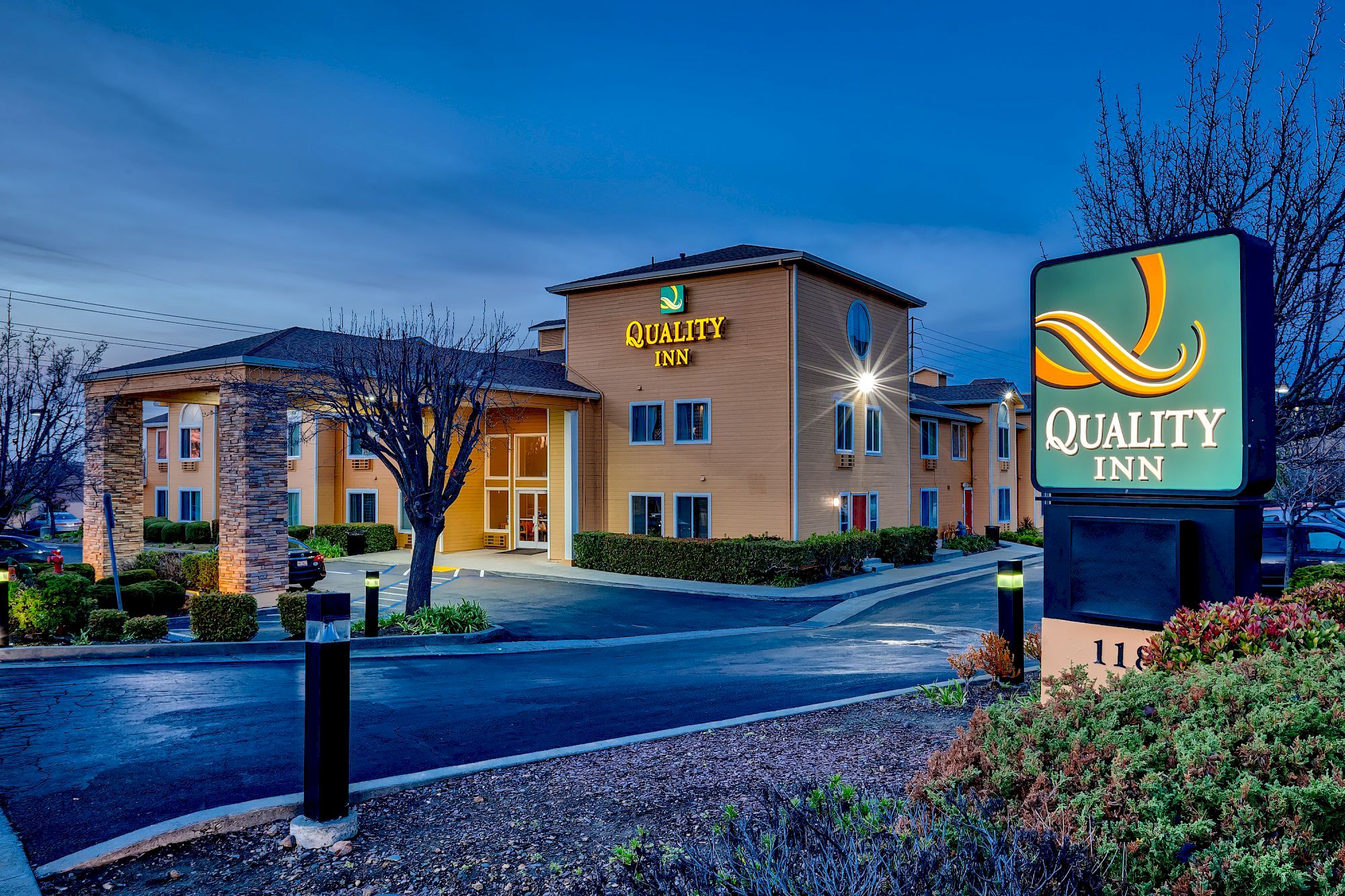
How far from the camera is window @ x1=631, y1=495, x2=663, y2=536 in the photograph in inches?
1112

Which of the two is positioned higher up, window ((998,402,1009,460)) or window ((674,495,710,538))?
window ((998,402,1009,460))

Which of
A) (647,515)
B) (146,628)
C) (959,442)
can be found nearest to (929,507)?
(959,442)

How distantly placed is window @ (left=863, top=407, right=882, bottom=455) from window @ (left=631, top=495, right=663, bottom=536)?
24.6 feet

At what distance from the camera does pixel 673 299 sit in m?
27.5

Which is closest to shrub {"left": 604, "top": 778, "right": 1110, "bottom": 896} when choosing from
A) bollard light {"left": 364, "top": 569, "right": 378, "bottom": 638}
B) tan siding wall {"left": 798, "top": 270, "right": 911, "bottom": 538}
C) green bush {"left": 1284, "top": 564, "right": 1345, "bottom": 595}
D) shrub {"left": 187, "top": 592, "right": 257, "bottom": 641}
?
green bush {"left": 1284, "top": 564, "right": 1345, "bottom": 595}

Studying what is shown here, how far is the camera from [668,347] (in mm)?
27953

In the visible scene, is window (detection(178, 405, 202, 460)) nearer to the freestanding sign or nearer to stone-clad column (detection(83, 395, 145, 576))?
stone-clad column (detection(83, 395, 145, 576))

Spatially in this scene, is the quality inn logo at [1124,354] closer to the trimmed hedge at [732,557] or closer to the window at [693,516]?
the trimmed hedge at [732,557]

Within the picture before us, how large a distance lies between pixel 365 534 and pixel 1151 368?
3133 cm

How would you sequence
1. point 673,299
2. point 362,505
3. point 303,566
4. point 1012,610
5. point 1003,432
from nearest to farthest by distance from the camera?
1. point 1012,610
2. point 303,566
3. point 673,299
4. point 362,505
5. point 1003,432

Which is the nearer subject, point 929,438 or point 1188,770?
point 1188,770

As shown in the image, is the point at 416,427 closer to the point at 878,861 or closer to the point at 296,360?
the point at 296,360

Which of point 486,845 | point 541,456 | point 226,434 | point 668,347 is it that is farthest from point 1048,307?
point 541,456

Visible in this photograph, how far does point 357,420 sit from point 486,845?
12.7 meters
